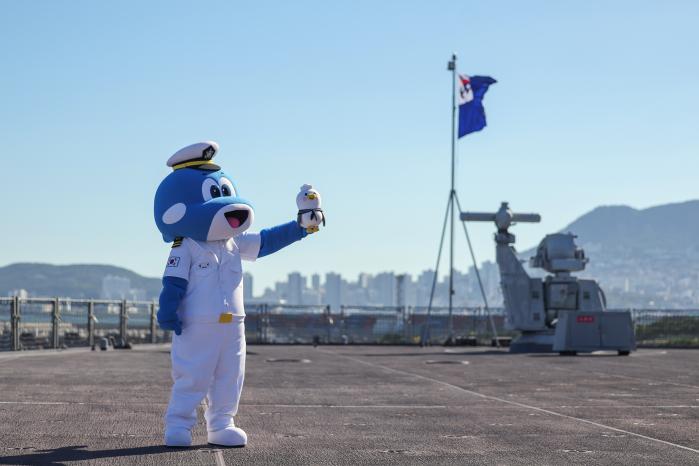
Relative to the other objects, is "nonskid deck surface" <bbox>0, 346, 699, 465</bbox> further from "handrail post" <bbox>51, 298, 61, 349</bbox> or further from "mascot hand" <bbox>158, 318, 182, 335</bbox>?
"handrail post" <bbox>51, 298, 61, 349</bbox>

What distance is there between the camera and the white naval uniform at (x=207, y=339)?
8680 mm

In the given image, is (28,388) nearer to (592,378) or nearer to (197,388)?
(197,388)

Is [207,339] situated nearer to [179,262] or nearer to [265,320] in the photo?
[179,262]

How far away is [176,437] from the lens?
Result: 8.27 metres

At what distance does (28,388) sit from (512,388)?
617 centimetres

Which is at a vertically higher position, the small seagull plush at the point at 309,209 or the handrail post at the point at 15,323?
the small seagull plush at the point at 309,209

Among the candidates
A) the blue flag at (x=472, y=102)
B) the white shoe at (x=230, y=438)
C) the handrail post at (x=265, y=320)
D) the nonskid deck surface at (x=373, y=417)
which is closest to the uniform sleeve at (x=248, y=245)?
the nonskid deck surface at (x=373, y=417)

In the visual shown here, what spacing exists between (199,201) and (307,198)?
1006 millimetres

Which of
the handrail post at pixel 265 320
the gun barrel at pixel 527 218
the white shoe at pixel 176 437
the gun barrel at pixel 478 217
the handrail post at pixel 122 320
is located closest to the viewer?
the white shoe at pixel 176 437

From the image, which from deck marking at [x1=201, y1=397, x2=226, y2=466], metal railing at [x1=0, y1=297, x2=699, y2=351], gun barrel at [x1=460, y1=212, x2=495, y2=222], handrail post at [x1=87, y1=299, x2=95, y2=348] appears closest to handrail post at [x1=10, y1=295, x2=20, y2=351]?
metal railing at [x1=0, y1=297, x2=699, y2=351]

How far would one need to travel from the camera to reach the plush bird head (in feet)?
31.6

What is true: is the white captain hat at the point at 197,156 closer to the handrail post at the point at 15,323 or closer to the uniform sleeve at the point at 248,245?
the uniform sleeve at the point at 248,245

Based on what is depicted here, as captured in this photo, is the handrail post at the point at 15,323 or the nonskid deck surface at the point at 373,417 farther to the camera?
the handrail post at the point at 15,323

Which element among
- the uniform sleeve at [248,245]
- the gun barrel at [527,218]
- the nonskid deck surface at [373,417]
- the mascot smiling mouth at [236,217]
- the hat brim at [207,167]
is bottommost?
the nonskid deck surface at [373,417]
